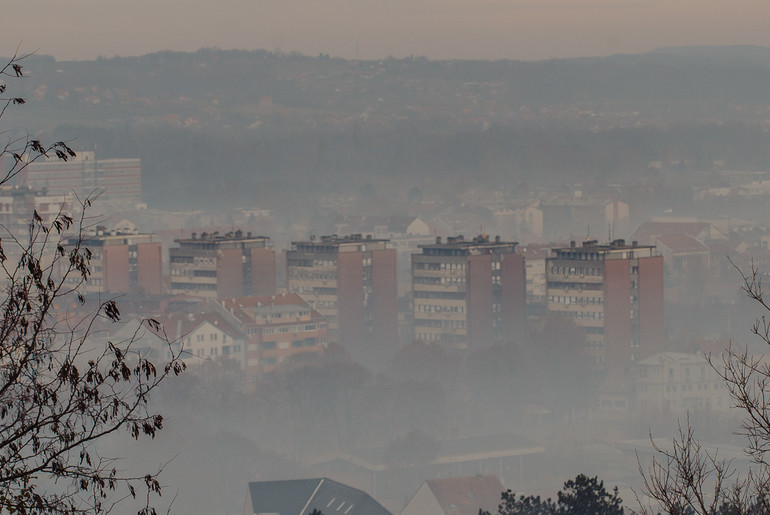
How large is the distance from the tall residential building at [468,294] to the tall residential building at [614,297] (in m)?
2.39

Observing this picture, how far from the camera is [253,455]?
3164 cm

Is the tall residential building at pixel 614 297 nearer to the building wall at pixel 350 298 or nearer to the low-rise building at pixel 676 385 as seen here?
the low-rise building at pixel 676 385

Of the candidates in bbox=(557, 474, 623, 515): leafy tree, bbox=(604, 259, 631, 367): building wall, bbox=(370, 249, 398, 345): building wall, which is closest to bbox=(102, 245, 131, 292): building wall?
bbox=(370, 249, 398, 345): building wall

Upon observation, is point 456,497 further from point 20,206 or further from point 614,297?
point 20,206

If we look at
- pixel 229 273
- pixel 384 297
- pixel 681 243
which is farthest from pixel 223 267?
pixel 681 243

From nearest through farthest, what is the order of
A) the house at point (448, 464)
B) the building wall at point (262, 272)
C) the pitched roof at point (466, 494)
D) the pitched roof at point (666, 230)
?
the pitched roof at point (466, 494) → the house at point (448, 464) → the building wall at point (262, 272) → the pitched roof at point (666, 230)

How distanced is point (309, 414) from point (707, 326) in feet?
72.0

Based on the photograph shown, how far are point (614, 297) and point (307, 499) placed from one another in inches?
799

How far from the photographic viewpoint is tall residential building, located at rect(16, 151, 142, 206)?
8431 centimetres

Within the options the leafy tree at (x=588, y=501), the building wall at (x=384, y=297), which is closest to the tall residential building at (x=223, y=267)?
the building wall at (x=384, y=297)

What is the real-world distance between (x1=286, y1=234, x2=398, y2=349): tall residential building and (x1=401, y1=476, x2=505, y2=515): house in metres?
21.5

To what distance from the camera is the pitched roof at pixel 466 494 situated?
23188 millimetres

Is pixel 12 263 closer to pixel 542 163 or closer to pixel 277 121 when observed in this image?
pixel 542 163

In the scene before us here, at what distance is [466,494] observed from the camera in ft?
77.6
